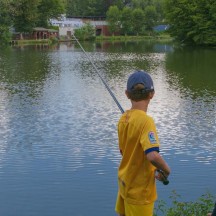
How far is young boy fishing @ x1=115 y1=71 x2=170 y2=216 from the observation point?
11.0 feet

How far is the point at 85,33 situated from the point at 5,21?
923 inches

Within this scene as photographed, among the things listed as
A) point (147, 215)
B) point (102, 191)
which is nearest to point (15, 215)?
point (102, 191)

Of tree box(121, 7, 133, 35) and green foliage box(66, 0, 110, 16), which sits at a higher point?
green foliage box(66, 0, 110, 16)

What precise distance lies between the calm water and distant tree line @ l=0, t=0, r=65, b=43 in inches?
1913

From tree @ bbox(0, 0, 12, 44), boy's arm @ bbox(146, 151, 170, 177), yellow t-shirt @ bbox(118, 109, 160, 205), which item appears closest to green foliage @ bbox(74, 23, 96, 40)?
tree @ bbox(0, 0, 12, 44)

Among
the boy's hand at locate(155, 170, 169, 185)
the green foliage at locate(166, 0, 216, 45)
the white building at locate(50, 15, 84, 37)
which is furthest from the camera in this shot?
the white building at locate(50, 15, 84, 37)

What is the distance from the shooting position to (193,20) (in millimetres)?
61781

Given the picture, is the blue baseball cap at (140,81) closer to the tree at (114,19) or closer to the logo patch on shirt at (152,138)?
the logo patch on shirt at (152,138)

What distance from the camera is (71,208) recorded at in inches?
316

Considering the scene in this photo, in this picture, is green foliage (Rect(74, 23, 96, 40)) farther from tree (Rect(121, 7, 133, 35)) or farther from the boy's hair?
the boy's hair

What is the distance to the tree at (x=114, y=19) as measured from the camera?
101688 millimetres

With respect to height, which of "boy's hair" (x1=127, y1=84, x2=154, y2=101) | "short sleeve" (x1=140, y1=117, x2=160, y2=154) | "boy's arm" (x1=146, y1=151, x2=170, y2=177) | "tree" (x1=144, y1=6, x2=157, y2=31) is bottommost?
"boy's arm" (x1=146, y1=151, x2=170, y2=177)

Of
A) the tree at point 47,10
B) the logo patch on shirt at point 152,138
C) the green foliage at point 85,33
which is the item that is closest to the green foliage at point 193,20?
the green foliage at point 85,33

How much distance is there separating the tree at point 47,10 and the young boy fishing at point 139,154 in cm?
8351
